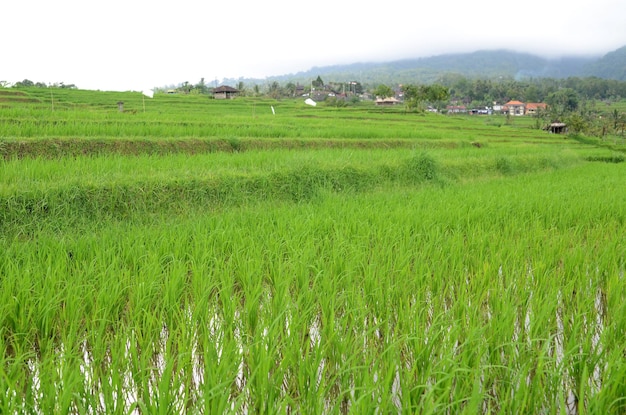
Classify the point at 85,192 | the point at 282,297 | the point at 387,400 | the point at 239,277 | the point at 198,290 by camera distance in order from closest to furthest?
1. the point at 387,400
2. the point at 282,297
3. the point at 198,290
4. the point at 239,277
5. the point at 85,192

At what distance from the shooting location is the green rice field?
5.45ft

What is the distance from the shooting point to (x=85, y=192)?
4.59m

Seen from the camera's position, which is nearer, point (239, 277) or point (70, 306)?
point (70, 306)

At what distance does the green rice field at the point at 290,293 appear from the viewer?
1.66m

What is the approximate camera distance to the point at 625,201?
573cm

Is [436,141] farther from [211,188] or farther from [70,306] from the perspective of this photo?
[70,306]

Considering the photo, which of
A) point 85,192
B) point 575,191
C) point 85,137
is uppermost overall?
point 85,137

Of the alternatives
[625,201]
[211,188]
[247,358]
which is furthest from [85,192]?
[625,201]

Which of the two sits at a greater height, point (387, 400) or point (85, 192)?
point (85, 192)

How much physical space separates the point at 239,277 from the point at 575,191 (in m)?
6.18

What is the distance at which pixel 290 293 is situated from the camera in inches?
112

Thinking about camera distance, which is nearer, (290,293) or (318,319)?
(318,319)

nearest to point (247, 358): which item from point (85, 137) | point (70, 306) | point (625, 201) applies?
point (70, 306)

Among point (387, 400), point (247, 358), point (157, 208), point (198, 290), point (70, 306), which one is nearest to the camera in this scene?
point (387, 400)
